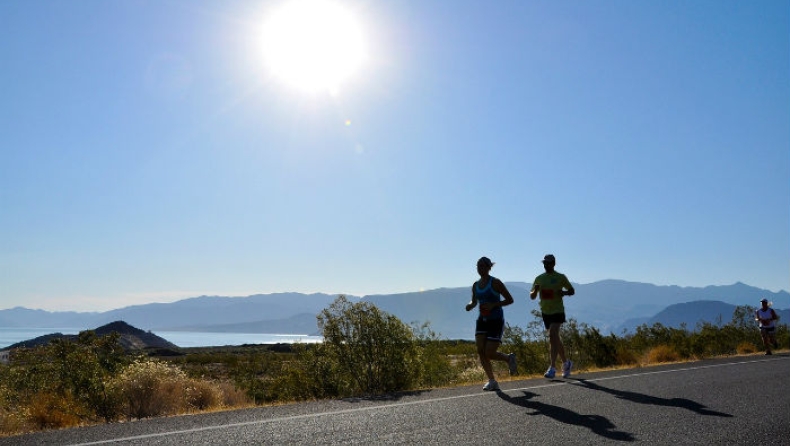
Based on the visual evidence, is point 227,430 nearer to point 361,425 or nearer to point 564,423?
point 361,425

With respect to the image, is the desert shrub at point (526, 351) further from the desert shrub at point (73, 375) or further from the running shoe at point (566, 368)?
the desert shrub at point (73, 375)

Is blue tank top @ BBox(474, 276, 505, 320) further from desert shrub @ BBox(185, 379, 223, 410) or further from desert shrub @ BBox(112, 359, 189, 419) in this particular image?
desert shrub @ BBox(112, 359, 189, 419)

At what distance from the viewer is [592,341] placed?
57.5ft

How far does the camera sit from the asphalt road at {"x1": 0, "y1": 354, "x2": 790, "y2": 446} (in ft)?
15.0

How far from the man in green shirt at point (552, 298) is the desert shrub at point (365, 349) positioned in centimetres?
255

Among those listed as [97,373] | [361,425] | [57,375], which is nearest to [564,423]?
[361,425]

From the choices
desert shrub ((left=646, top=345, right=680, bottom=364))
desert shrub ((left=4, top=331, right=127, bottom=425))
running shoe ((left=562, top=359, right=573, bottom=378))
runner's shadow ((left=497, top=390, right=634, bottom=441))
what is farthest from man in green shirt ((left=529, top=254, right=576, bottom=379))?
desert shrub ((left=646, top=345, right=680, bottom=364))

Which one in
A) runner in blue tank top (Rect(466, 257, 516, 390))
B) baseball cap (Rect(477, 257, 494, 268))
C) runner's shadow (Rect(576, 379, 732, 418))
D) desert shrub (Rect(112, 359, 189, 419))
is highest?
baseball cap (Rect(477, 257, 494, 268))

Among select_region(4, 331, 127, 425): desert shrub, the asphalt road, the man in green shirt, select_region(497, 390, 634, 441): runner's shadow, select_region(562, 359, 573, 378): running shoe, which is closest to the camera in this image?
the asphalt road

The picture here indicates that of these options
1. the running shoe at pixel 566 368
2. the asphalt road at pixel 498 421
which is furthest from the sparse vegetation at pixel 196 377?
the running shoe at pixel 566 368

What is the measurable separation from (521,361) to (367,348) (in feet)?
30.6

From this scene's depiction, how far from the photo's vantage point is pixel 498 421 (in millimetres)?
5254

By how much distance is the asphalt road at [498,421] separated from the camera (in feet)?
15.0

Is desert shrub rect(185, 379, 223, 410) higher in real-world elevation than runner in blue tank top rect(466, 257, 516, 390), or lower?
lower
